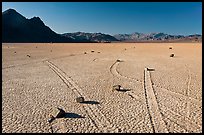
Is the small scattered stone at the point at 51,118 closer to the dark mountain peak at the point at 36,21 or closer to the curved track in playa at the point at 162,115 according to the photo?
the curved track in playa at the point at 162,115

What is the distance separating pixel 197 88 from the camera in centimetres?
1035

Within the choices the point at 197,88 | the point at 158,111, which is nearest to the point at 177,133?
the point at 158,111

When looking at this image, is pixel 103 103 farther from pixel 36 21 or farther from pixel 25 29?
pixel 36 21

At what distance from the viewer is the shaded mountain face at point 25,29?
145 metres

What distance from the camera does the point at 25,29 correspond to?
164 meters

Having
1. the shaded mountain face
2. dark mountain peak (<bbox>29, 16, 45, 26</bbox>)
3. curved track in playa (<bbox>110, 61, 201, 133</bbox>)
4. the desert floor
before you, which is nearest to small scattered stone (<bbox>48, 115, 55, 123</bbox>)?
the desert floor

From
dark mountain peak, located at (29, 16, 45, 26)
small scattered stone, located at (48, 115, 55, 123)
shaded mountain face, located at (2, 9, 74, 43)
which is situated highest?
dark mountain peak, located at (29, 16, 45, 26)

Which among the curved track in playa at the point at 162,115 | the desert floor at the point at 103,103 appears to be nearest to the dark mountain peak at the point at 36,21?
the desert floor at the point at 103,103

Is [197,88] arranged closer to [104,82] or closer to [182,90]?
[182,90]

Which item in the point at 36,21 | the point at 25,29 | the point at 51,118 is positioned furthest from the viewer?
the point at 36,21

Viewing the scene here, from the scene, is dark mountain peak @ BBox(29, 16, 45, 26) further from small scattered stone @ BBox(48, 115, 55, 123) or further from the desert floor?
small scattered stone @ BBox(48, 115, 55, 123)

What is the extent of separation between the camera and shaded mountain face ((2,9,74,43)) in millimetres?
144875

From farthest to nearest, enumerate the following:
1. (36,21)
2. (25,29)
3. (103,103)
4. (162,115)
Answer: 1. (36,21)
2. (25,29)
3. (103,103)
4. (162,115)

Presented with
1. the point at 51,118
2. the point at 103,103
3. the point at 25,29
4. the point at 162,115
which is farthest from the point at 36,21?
the point at 162,115
